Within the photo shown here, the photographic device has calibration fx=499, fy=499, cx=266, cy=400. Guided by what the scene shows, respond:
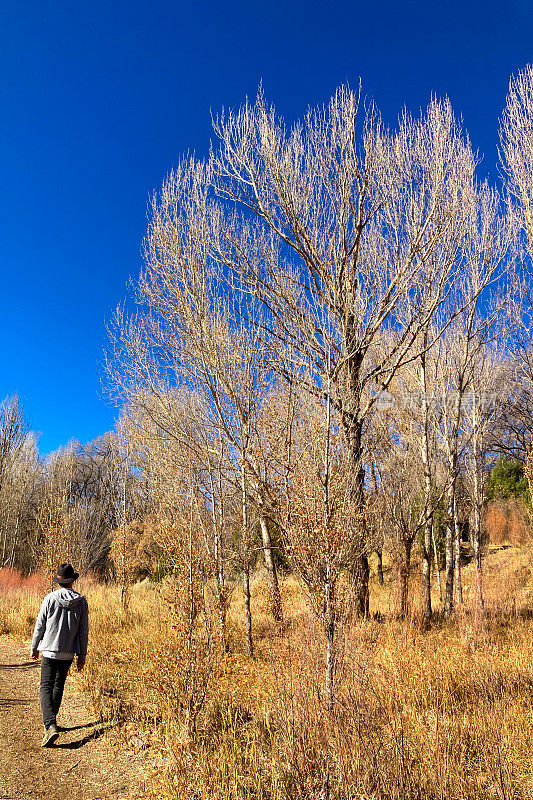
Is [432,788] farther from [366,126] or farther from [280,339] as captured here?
[366,126]

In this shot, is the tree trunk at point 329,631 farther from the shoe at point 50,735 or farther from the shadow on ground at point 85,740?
the shoe at point 50,735

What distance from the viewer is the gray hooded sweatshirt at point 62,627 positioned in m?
4.82

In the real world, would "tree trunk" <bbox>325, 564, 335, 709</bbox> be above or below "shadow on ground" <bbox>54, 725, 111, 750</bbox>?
above

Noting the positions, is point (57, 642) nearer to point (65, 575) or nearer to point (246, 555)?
point (65, 575)

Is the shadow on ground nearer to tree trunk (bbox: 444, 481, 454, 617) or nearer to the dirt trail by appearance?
the dirt trail

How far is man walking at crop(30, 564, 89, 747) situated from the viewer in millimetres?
4746

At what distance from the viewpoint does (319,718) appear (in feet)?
13.0

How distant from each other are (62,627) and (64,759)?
3.59ft

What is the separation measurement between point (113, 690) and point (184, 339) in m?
6.14

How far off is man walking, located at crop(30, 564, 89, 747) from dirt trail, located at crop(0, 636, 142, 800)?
236 millimetres

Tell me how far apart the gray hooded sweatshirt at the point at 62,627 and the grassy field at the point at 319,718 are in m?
0.78

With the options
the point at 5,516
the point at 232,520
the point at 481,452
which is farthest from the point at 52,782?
the point at 5,516

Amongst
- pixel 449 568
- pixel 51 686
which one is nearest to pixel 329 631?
pixel 51 686

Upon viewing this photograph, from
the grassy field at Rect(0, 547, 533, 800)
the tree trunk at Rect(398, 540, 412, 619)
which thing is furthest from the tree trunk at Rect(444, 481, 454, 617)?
the grassy field at Rect(0, 547, 533, 800)
